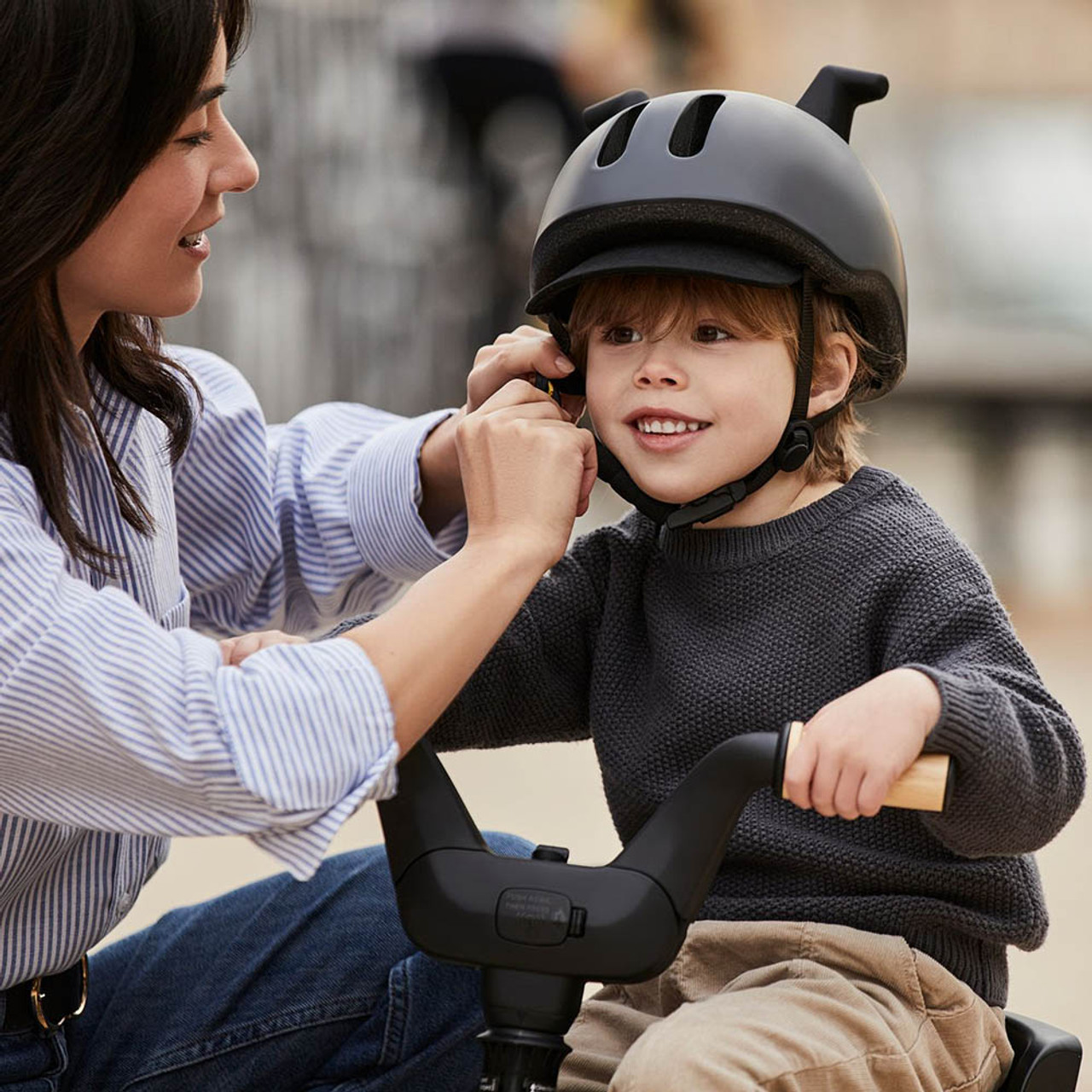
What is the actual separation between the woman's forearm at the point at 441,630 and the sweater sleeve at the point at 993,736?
0.32 metres

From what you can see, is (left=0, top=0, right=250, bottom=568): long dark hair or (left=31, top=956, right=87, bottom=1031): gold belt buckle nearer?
(left=0, top=0, right=250, bottom=568): long dark hair

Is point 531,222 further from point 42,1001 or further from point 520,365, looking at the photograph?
point 42,1001

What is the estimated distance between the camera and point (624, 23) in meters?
7.98

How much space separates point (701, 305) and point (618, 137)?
189 millimetres

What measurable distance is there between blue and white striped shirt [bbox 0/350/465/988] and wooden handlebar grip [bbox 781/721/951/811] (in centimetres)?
36

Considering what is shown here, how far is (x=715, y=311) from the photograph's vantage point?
149 centimetres

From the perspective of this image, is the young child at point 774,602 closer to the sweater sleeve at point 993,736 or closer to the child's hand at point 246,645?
the sweater sleeve at point 993,736

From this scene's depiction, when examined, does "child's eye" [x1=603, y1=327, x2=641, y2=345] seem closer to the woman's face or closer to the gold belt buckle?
the woman's face

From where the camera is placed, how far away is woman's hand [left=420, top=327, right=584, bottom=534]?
1.60 m

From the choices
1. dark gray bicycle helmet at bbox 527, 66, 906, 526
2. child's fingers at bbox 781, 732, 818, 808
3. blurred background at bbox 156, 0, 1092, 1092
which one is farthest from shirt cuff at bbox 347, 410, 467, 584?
blurred background at bbox 156, 0, 1092, 1092

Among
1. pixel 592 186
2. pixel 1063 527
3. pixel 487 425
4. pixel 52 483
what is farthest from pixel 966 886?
pixel 1063 527

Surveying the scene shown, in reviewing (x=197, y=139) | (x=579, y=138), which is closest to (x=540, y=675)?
(x=197, y=139)

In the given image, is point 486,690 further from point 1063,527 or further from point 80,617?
point 1063,527

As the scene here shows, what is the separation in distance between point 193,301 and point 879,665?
2.27 feet
